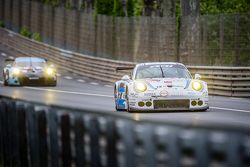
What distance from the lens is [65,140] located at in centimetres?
648

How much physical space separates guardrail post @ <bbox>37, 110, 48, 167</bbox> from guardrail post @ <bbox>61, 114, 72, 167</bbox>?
567mm

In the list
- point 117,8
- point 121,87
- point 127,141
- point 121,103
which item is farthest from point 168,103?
point 117,8

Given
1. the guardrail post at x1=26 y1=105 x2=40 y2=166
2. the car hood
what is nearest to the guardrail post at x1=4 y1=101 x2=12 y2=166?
the guardrail post at x1=26 y1=105 x2=40 y2=166

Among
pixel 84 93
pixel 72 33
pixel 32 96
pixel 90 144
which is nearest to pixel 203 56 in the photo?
pixel 84 93

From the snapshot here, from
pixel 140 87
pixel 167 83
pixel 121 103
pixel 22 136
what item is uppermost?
pixel 22 136

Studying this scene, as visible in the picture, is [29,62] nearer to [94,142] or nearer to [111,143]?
[94,142]

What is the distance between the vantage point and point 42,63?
1344 inches

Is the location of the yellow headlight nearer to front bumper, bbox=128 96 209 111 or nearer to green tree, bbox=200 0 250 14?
front bumper, bbox=128 96 209 111

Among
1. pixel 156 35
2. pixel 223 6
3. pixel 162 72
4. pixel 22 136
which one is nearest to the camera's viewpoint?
pixel 22 136

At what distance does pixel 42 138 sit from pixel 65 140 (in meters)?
0.80

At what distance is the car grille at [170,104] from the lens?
687 inches

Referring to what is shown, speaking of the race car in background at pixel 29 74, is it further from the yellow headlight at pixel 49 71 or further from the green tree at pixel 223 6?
the green tree at pixel 223 6

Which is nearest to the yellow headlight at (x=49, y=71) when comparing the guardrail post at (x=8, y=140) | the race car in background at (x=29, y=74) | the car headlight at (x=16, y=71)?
the race car in background at (x=29, y=74)

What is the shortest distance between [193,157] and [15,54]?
50.2m
